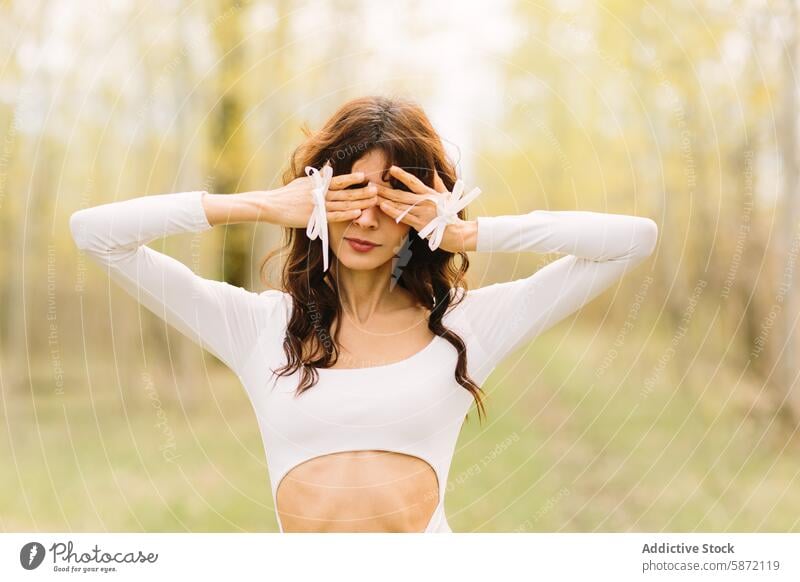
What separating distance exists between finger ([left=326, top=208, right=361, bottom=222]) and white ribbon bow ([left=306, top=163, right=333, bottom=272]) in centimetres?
1

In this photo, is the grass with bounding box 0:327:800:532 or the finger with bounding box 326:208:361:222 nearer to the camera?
the finger with bounding box 326:208:361:222

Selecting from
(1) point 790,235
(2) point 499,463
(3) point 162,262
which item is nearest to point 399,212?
(3) point 162,262

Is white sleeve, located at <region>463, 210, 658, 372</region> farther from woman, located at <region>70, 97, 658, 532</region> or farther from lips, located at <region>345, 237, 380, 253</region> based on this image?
lips, located at <region>345, 237, 380, 253</region>

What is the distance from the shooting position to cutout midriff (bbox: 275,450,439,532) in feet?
5.59

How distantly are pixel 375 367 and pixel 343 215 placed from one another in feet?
0.97

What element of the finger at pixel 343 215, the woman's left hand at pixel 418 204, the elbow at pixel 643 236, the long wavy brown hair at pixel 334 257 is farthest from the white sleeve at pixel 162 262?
the elbow at pixel 643 236

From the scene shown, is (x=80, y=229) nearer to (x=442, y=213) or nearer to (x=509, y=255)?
(x=442, y=213)

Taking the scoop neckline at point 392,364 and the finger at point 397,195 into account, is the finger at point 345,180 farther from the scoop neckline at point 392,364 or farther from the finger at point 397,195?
the scoop neckline at point 392,364

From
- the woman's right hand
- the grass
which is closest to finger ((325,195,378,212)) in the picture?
the woman's right hand

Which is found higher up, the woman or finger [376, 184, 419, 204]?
finger [376, 184, 419, 204]

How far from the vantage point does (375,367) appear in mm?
1724

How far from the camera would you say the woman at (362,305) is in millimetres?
1681

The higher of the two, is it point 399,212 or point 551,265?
point 399,212

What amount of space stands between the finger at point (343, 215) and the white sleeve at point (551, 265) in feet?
0.78
